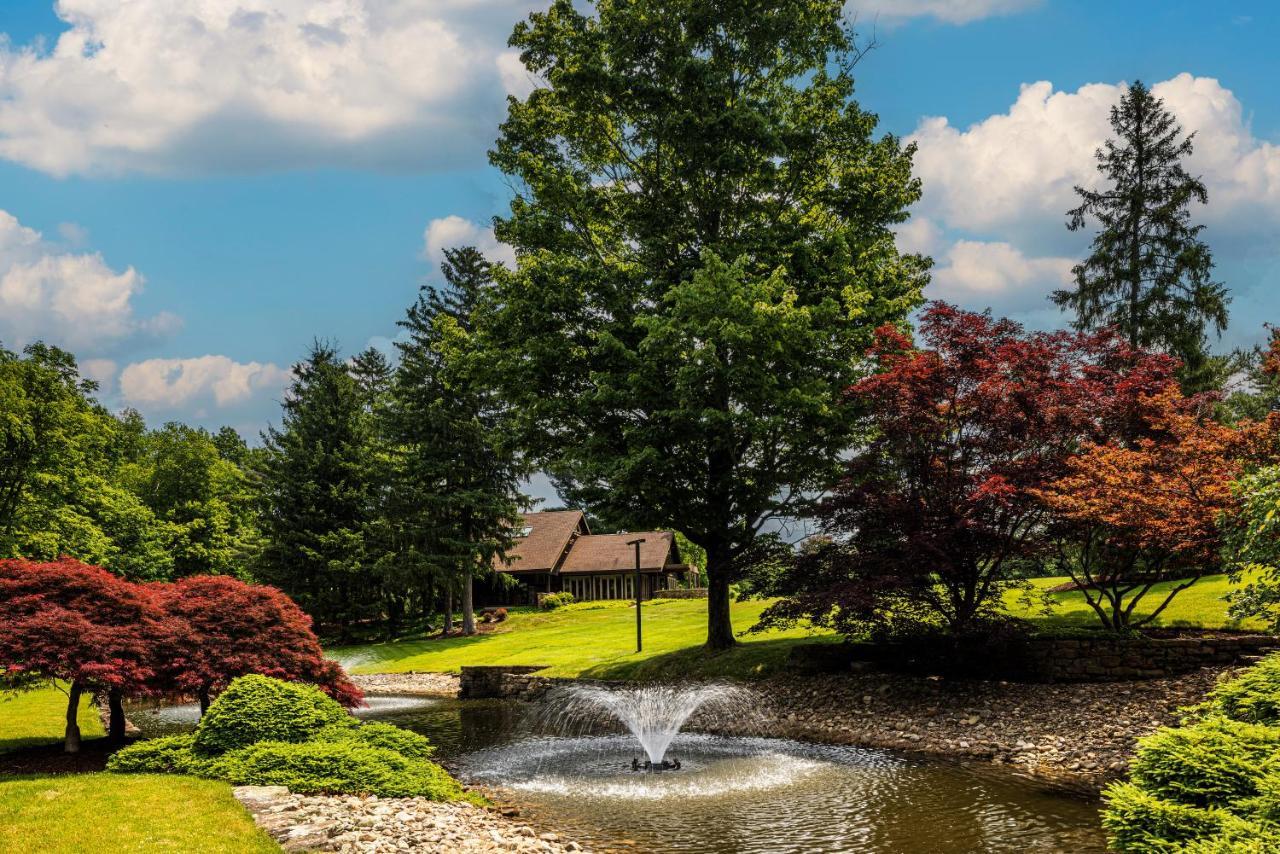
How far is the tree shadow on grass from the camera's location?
21656 mm

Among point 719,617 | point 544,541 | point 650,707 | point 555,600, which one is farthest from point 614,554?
point 650,707

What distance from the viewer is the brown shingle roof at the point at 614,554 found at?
190ft

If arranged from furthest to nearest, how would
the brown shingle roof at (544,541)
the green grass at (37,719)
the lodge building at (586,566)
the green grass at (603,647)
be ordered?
1. the brown shingle roof at (544,541)
2. the lodge building at (586,566)
3. the green grass at (603,647)
4. the green grass at (37,719)

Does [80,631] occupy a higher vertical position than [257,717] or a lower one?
higher

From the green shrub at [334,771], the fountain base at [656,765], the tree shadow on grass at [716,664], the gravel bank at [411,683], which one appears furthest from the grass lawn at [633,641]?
the green shrub at [334,771]

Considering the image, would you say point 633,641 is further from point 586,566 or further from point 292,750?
point 586,566

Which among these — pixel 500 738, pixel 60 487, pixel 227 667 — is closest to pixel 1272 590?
pixel 500 738

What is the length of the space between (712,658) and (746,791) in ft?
34.0

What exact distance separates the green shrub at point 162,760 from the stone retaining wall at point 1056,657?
45.6ft

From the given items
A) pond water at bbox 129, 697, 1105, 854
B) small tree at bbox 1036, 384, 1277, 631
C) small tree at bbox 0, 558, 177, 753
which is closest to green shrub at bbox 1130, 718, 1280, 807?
pond water at bbox 129, 697, 1105, 854

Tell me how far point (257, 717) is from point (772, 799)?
27.5 ft

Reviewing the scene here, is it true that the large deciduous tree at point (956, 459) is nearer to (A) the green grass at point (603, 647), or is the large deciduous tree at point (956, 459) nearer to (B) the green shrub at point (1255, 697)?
(A) the green grass at point (603, 647)

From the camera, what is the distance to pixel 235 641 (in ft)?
52.3

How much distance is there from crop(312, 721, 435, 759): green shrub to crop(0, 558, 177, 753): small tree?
3.66 metres
